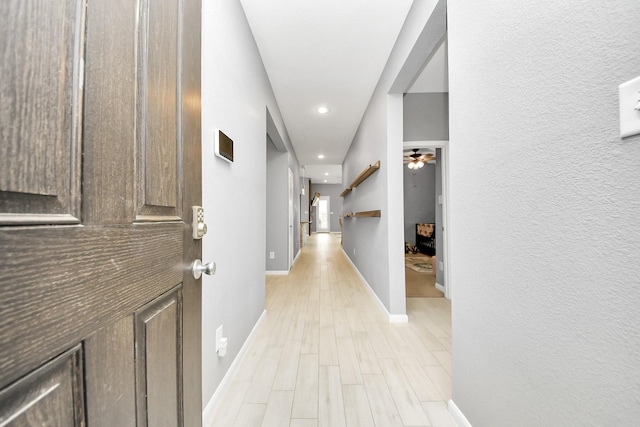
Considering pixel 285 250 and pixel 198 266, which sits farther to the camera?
pixel 285 250

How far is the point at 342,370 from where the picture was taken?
1686 mm

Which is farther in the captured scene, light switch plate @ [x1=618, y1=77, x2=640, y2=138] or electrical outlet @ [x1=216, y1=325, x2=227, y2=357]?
electrical outlet @ [x1=216, y1=325, x2=227, y2=357]

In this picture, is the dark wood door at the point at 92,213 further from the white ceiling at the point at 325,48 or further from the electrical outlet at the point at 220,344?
the white ceiling at the point at 325,48

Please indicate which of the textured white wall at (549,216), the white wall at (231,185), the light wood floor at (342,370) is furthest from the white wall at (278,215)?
the textured white wall at (549,216)

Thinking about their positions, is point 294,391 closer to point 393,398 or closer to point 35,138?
point 393,398

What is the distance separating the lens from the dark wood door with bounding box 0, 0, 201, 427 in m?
0.34

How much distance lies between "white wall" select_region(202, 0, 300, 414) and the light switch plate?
1.42m

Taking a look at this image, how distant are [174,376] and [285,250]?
3.76 m

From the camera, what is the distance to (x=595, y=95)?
65cm

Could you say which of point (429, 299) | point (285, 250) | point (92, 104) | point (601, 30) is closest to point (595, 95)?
point (601, 30)

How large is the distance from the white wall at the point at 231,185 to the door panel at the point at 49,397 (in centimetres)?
86

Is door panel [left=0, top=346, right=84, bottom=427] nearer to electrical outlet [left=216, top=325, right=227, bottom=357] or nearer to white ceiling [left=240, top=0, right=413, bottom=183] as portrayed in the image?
electrical outlet [left=216, top=325, right=227, bottom=357]

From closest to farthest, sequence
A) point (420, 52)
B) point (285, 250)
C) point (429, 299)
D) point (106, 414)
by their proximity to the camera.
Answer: point (106, 414) < point (420, 52) < point (429, 299) < point (285, 250)

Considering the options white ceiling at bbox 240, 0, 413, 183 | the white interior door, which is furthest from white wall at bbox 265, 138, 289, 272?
the white interior door
